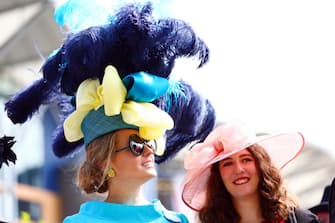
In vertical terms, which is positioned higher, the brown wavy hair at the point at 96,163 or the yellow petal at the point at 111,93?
the yellow petal at the point at 111,93

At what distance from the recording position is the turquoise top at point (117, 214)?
1828 mm

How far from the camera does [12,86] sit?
227 inches

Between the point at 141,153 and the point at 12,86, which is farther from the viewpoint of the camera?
the point at 12,86

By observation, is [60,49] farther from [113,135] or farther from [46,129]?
[46,129]

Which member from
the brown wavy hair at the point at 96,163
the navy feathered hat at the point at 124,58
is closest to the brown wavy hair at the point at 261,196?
the navy feathered hat at the point at 124,58

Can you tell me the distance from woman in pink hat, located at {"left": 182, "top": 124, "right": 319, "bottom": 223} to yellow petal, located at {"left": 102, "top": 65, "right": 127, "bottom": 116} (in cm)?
35

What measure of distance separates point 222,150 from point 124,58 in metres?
0.40

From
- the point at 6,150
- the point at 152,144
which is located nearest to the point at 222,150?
the point at 152,144

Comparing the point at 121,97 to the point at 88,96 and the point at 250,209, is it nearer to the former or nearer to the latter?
the point at 88,96

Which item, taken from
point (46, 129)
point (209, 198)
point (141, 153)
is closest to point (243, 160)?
point (209, 198)

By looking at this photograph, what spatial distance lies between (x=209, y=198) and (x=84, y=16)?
2.07ft

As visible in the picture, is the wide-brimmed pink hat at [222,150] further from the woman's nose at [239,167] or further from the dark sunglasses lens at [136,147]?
the dark sunglasses lens at [136,147]

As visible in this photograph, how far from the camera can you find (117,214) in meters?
1.83

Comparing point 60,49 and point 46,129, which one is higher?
point 60,49
